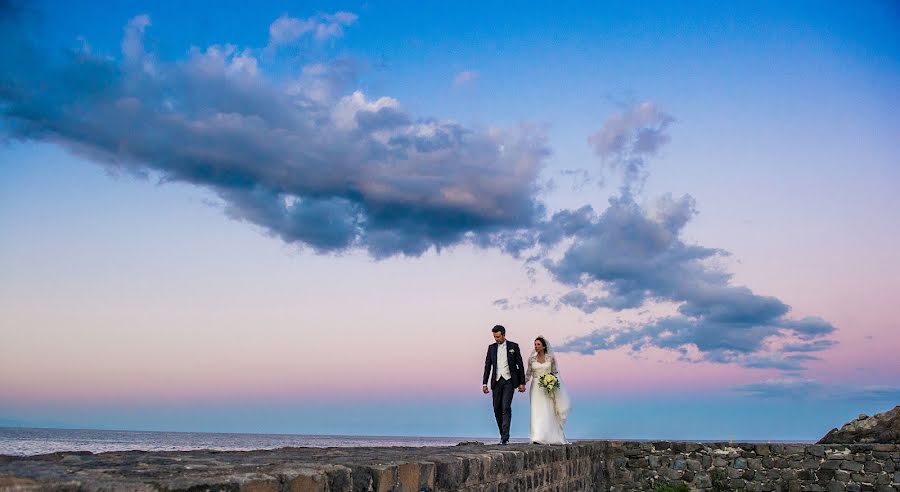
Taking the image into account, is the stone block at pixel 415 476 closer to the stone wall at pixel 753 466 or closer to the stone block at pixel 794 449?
the stone wall at pixel 753 466

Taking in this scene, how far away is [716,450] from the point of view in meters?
13.8

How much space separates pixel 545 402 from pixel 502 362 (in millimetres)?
1219

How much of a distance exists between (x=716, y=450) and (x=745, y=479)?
0.70 meters

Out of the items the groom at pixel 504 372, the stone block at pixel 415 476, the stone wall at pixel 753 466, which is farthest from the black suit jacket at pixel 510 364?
the stone block at pixel 415 476

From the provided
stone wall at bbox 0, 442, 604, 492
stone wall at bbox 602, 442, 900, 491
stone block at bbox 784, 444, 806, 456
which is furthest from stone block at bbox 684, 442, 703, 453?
stone wall at bbox 0, 442, 604, 492

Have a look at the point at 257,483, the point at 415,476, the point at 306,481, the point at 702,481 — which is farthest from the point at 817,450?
the point at 257,483

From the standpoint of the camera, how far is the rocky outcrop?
14023 mm

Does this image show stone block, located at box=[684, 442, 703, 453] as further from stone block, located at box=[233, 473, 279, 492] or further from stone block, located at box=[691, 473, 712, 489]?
stone block, located at box=[233, 473, 279, 492]

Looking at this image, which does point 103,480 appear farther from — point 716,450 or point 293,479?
point 716,450

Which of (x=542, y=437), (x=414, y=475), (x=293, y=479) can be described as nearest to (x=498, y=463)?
(x=414, y=475)

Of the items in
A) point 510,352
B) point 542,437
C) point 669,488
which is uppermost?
point 510,352

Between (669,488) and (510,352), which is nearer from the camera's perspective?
(510,352)

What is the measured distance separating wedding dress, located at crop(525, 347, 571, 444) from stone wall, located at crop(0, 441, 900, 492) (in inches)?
20.8

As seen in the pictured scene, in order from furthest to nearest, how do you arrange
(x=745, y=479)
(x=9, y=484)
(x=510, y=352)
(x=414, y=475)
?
1. (x=745, y=479)
2. (x=510, y=352)
3. (x=414, y=475)
4. (x=9, y=484)
